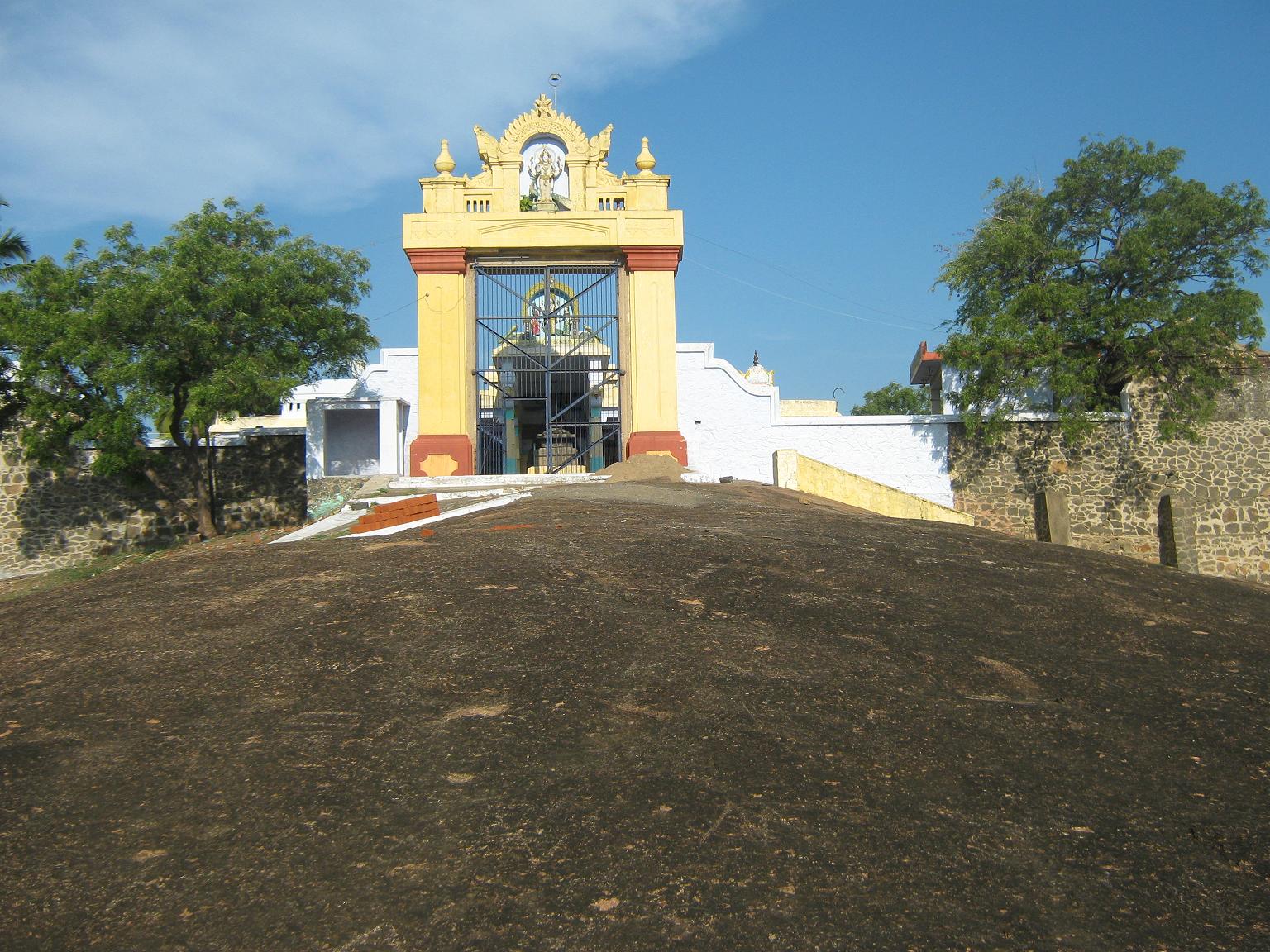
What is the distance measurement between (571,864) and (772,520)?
267 inches

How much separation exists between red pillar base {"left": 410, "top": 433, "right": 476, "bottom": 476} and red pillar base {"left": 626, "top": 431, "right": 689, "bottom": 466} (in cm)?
280

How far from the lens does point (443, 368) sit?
16.6 metres

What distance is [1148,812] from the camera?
3631 millimetres

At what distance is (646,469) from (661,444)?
1.15 meters

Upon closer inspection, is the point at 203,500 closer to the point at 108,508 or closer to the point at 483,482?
the point at 108,508

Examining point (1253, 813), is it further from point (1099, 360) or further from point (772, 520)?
point (1099, 360)

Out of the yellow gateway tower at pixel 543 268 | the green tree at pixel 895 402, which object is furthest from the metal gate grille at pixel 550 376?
the green tree at pixel 895 402

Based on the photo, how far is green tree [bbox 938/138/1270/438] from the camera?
16250 millimetres

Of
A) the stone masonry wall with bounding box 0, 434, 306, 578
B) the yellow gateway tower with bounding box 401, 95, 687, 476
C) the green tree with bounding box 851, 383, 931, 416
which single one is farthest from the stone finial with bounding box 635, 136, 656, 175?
the green tree with bounding box 851, 383, 931, 416

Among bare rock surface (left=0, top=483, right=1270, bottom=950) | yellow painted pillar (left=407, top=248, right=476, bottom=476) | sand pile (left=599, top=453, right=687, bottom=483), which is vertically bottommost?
bare rock surface (left=0, top=483, right=1270, bottom=950)

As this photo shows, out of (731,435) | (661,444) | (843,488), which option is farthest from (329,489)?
(843,488)

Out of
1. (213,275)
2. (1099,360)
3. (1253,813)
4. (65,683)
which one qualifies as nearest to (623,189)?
(213,275)

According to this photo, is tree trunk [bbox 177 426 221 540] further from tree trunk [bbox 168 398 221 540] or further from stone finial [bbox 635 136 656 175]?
stone finial [bbox 635 136 656 175]

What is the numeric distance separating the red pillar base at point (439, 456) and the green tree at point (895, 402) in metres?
24.5
